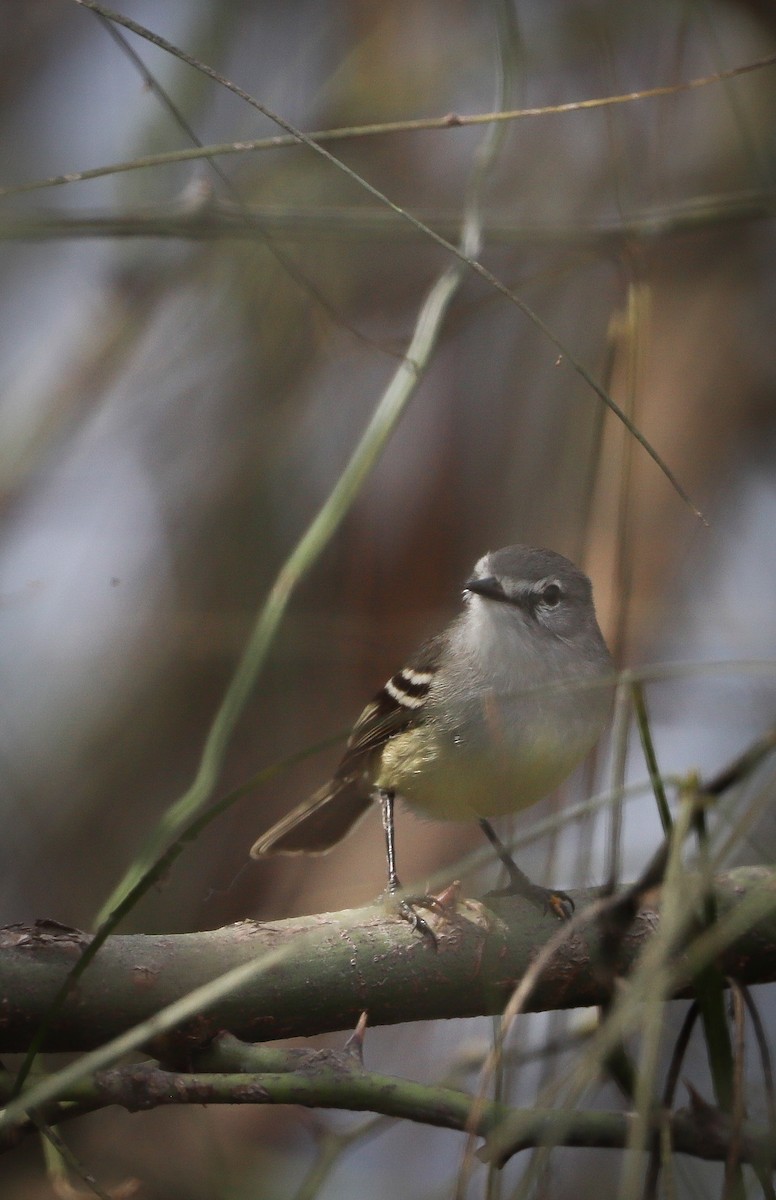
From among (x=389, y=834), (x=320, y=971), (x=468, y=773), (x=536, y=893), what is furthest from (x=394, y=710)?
(x=320, y=971)

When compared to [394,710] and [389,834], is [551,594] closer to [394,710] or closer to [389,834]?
[394,710]

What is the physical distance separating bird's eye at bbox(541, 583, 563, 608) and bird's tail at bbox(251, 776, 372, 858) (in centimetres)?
79

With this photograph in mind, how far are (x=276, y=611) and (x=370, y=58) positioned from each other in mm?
3367

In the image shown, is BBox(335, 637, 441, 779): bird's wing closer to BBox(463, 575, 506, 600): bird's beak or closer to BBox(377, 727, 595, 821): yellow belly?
BBox(377, 727, 595, 821): yellow belly

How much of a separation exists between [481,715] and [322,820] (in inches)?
34.5

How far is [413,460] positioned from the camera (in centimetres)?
417

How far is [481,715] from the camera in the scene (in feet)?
9.12

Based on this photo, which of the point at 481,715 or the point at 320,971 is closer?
the point at 320,971

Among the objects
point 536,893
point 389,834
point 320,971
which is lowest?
point 320,971

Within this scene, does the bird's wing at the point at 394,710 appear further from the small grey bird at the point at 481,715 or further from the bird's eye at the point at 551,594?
the bird's eye at the point at 551,594

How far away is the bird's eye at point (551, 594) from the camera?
10.0ft

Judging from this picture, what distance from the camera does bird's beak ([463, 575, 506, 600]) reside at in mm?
2875

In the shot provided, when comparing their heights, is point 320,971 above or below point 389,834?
below

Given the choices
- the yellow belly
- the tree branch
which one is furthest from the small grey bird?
the tree branch
